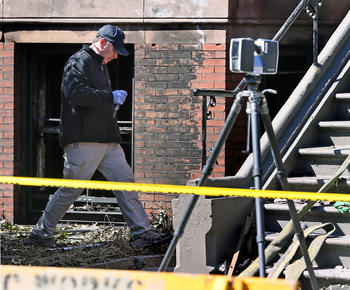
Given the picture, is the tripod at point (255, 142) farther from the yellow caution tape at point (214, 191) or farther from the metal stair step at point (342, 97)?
the metal stair step at point (342, 97)

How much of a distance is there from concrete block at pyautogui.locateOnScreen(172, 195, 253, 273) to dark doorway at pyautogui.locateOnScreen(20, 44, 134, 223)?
307 centimetres

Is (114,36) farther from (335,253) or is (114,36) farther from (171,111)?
(335,253)

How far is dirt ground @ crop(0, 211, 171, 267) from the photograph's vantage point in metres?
7.36

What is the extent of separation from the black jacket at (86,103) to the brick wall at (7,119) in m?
1.71

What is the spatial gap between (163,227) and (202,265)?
2.33 metres

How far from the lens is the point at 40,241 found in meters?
7.80

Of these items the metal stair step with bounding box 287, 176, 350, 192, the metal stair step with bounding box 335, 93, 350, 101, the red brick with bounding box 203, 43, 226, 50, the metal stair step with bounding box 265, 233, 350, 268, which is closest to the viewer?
the metal stair step with bounding box 265, 233, 350, 268

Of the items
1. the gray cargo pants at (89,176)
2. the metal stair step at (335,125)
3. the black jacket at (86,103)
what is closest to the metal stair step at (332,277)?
the metal stair step at (335,125)

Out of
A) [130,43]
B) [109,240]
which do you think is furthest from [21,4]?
[109,240]

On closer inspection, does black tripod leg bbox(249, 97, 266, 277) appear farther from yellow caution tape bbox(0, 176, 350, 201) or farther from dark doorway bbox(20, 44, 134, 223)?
dark doorway bbox(20, 44, 134, 223)

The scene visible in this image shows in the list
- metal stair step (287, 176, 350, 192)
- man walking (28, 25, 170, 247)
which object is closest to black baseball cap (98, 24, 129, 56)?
man walking (28, 25, 170, 247)

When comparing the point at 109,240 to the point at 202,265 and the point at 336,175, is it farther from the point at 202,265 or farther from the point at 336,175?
the point at 336,175

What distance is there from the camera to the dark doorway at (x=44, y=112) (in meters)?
9.46

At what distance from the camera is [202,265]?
251 inches
